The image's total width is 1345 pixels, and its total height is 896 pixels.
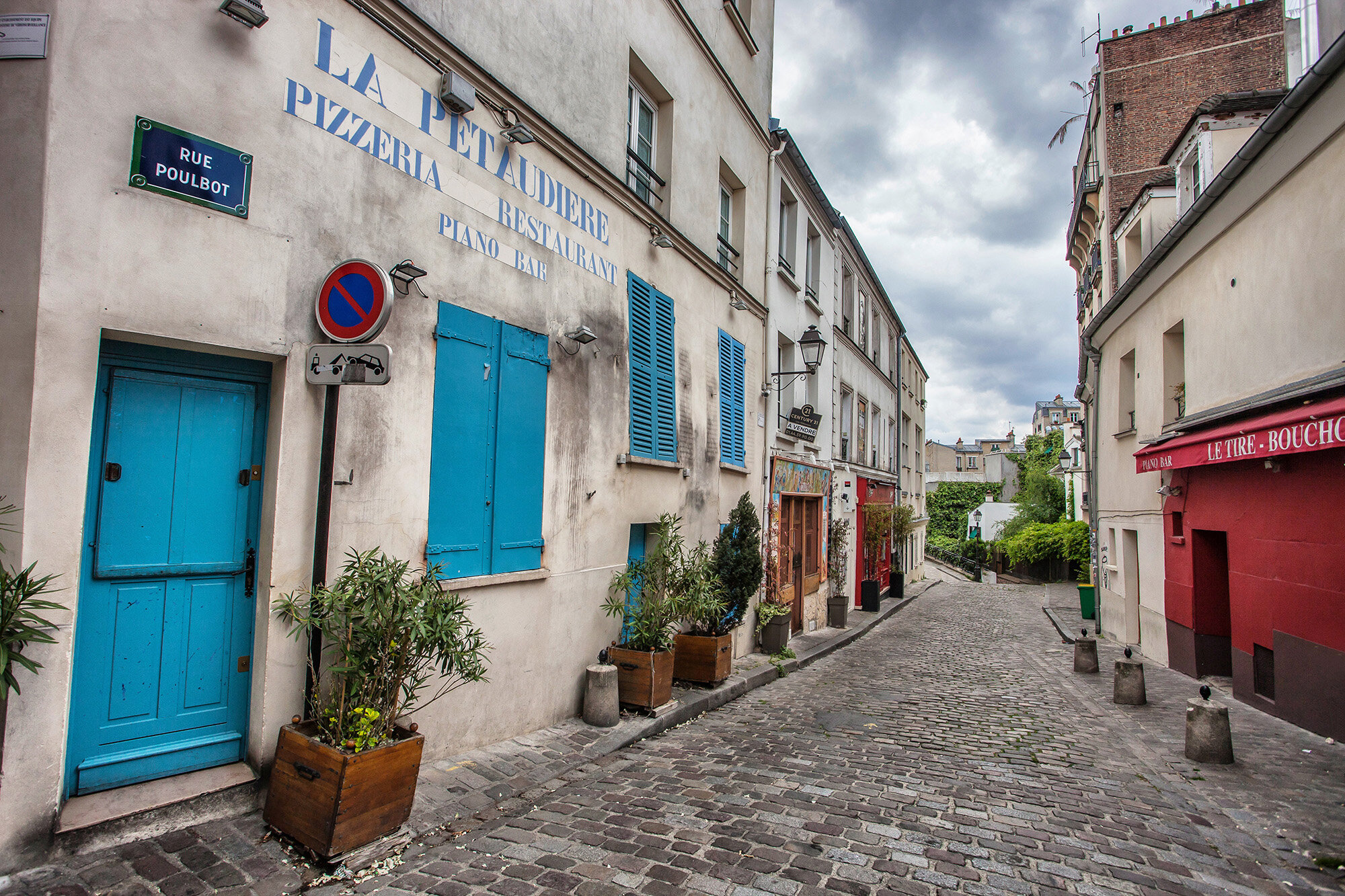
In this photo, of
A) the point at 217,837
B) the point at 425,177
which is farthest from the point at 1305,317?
the point at 217,837

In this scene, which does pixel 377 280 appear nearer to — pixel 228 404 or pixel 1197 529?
pixel 228 404

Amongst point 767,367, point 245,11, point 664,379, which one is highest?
point 245,11

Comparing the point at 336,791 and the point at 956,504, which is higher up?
the point at 956,504

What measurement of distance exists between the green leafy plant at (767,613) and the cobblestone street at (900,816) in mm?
2990

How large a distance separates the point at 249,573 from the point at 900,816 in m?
4.37

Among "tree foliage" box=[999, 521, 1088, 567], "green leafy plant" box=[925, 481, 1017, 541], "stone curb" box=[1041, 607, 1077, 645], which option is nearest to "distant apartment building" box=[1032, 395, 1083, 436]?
"green leafy plant" box=[925, 481, 1017, 541]

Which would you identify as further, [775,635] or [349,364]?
[775,635]

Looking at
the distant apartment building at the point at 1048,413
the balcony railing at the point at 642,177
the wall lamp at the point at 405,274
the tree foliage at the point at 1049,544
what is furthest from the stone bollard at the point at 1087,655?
the distant apartment building at the point at 1048,413

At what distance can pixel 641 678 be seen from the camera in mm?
6699

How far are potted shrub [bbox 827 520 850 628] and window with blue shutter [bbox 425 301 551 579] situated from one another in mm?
10320

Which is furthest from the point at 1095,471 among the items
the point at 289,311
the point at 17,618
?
the point at 17,618

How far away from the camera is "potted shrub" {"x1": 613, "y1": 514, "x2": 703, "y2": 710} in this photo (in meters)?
6.72

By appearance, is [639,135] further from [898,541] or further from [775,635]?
[898,541]

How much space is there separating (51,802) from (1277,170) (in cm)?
1105
